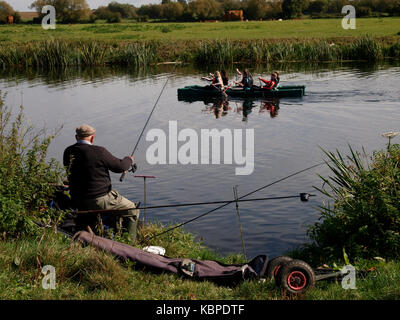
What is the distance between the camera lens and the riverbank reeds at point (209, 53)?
144 feet

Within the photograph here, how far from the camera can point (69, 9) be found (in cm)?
10275

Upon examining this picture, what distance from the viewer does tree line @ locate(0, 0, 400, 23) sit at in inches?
3935

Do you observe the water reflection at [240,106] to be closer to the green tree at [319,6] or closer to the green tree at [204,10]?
the green tree at [204,10]

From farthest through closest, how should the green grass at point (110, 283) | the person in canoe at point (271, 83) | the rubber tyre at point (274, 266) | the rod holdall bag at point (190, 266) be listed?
the person in canoe at point (271, 83) < the rod holdall bag at point (190, 266) < the rubber tyre at point (274, 266) < the green grass at point (110, 283)

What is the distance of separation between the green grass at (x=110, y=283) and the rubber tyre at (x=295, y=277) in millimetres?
91

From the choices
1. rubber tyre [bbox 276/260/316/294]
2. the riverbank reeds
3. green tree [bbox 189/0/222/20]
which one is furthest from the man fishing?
green tree [bbox 189/0/222/20]

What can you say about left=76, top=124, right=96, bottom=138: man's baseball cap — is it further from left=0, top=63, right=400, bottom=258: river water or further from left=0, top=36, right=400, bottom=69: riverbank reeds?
left=0, top=36, right=400, bottom=69: riverbank reeds

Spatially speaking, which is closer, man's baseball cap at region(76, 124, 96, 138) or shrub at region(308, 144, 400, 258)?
man's baseball cap at region(76, 124, 96, 138)

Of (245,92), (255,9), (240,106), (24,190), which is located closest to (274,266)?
(24,190)

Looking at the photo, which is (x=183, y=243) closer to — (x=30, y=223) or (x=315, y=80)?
(x=30, y=223)

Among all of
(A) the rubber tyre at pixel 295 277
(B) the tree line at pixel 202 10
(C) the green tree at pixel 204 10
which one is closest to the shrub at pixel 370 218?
(A) the rubber tyre at pixel 295 277

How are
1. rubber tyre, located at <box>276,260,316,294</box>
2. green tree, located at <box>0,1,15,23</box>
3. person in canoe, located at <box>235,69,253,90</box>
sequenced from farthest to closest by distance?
green tree, located at <box>0,1,15,23</box>, person in canoe, located at <box>235,69,253,90</box>, rubber tyre, located at <box>276,260,316,294</box>

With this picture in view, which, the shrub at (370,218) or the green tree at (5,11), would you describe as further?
the green tree at (5,11)
